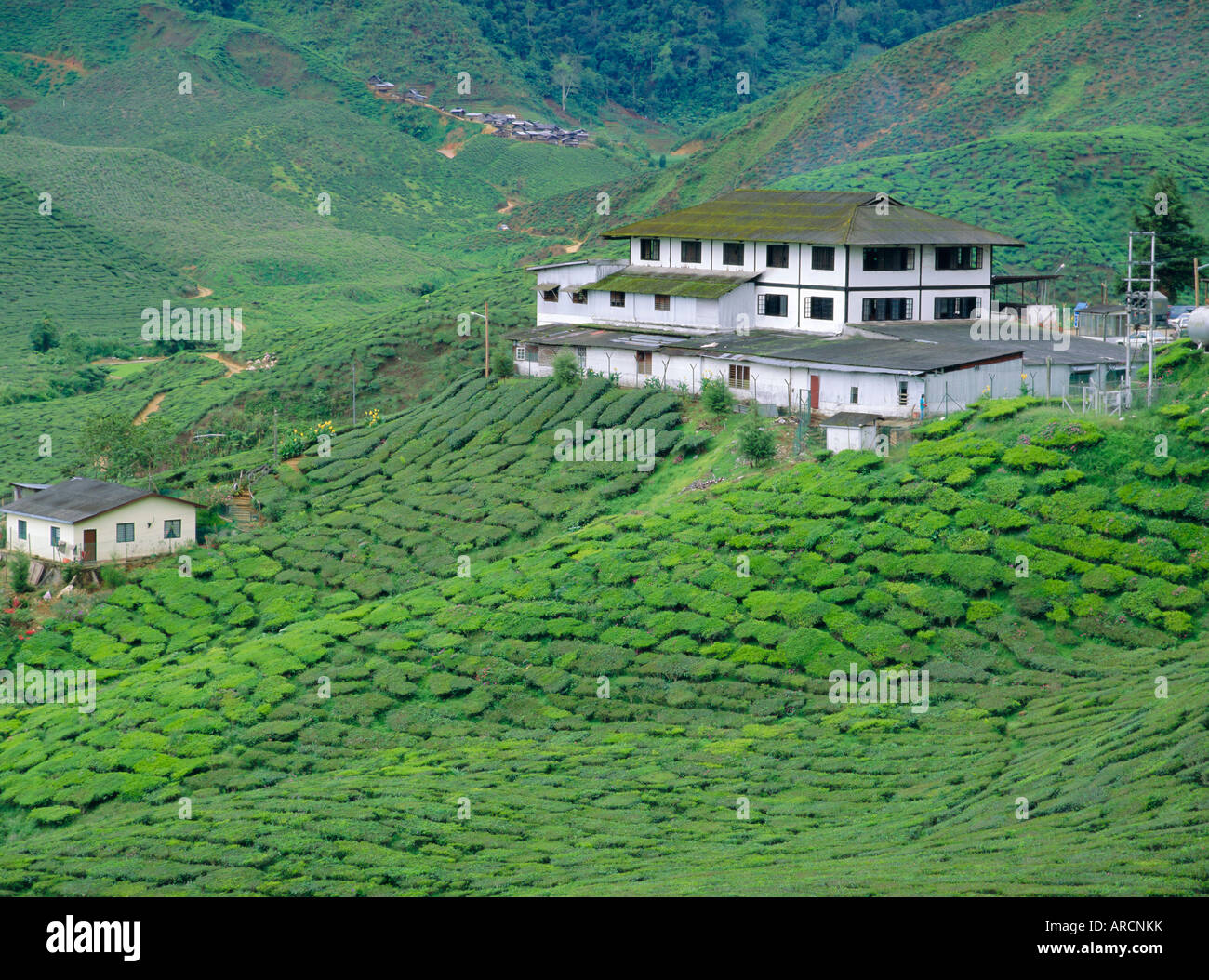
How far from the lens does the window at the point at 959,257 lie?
67812 millimetres

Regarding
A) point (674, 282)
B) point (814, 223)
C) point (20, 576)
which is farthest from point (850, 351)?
point (20, 576)

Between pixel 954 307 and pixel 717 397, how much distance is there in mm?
15407

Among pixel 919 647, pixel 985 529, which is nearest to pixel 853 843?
pixel 919 647

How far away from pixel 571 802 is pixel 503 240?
118m

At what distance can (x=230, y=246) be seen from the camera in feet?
463

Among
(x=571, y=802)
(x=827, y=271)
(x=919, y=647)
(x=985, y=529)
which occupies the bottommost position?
(x=571, y=802)

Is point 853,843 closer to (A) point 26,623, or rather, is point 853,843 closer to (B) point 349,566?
(B) point 349,566

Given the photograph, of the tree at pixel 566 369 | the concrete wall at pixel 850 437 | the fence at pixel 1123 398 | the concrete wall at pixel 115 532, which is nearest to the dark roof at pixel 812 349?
the tree at pixel 566 369

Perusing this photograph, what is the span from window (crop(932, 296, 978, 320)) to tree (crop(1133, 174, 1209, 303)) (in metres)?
13.8

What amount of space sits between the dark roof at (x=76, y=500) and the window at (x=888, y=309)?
30.7m

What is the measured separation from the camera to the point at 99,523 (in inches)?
2376

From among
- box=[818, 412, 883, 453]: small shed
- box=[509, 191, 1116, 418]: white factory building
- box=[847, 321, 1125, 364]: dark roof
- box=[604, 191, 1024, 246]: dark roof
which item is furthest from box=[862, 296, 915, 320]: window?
box=[818, 412, 883, 453]: small shed

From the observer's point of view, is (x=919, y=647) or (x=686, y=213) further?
(x=686, y=213)

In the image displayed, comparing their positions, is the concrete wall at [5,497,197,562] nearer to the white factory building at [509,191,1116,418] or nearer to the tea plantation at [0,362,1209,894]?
the tea plantation at [0,362,1209,894]
